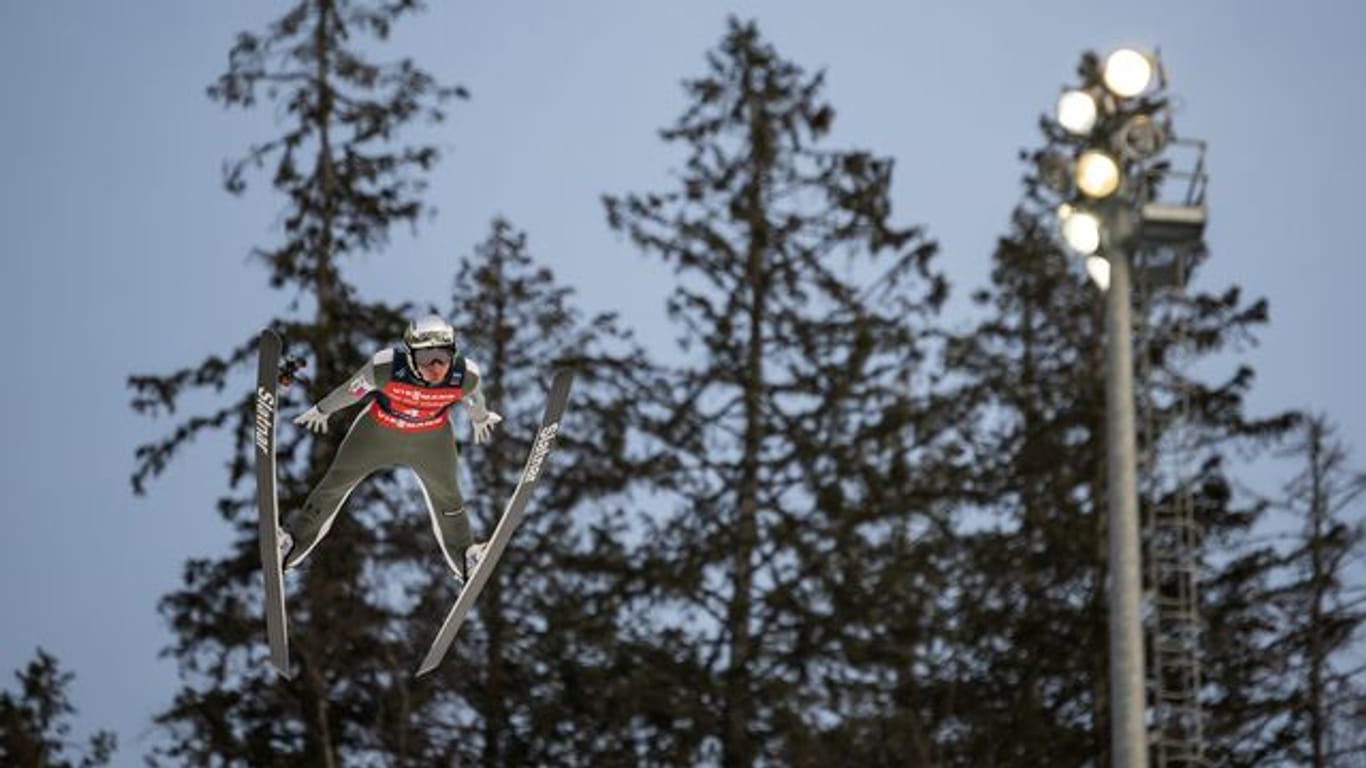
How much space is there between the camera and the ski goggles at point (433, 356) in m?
11.0

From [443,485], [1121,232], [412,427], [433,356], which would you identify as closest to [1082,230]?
[1121,232]

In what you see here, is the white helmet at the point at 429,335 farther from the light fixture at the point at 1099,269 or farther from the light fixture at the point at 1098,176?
the light fixture at the point at 1099,269

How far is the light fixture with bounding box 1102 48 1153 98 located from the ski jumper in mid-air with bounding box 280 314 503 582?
6202 millimetres

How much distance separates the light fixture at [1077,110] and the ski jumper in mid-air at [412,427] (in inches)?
242

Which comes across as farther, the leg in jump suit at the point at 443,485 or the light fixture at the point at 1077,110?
the light fixture at the point at 1077,110

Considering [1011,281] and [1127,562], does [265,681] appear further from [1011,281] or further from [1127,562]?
[1127,562]

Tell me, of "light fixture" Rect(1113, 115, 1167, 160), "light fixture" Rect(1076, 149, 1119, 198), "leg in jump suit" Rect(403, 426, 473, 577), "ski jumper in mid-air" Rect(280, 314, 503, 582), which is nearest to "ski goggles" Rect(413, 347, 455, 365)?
"ski jumper in mid-air" Rect(280, 314, 503, 582)

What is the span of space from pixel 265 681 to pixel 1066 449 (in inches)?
383

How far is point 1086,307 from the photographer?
2827 centimetres

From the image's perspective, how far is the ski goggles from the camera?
432 inches

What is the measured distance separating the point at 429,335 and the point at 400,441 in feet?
3.45

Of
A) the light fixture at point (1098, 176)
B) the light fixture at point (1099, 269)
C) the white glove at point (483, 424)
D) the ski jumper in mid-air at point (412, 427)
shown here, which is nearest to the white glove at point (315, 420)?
the ski jumper in mid-air at point (412, 427)

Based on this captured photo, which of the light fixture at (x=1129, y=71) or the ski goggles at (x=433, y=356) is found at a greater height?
the light fixture at (x=1129, y=71)

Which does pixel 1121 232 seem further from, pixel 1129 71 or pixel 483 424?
pixel 483 424
